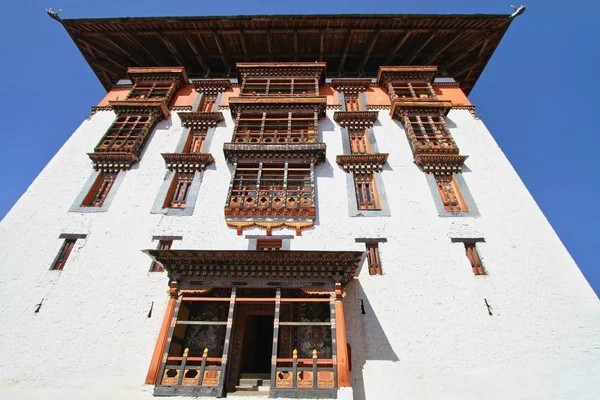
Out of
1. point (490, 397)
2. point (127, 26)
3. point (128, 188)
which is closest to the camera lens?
point (490, 397)

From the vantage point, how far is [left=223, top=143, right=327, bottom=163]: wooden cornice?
13.2 metres

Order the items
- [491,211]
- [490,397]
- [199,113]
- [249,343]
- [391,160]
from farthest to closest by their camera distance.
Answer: [199,113] → [391,160] → [491,211] → [249,343] → [490,397]

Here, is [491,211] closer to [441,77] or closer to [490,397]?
[490,397]

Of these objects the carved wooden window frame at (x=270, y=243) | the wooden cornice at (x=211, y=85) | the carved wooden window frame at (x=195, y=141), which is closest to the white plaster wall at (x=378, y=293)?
the carved wooden window frame at (x=270, y=243)

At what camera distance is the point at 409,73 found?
55.1ft

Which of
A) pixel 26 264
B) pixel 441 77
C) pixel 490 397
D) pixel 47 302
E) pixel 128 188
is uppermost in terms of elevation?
pixel 441 77

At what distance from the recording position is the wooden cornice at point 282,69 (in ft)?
55.5

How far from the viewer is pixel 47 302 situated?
970cm

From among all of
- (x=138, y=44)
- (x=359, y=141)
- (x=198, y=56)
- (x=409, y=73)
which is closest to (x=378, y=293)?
(x=359, y=141)

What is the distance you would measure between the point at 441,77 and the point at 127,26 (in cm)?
1647

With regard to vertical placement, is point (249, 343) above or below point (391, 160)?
below

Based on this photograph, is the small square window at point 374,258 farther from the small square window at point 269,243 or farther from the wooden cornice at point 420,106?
the wooden cornice at point 420,106

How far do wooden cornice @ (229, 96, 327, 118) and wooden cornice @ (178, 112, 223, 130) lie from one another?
95 centimetres

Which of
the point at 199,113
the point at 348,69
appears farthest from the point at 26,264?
the point at 348,69
